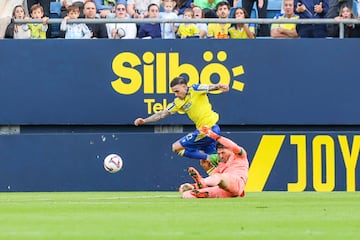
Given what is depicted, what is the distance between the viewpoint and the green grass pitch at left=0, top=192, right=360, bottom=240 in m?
8.84

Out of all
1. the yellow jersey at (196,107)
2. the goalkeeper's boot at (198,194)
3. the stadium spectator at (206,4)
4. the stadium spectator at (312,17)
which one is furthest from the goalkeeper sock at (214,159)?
the stadium spectator at (206,4)

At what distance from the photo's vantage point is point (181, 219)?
33.9 feet

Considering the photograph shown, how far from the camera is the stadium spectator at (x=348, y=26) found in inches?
758

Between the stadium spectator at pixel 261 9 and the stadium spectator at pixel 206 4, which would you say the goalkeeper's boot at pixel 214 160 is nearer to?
the stadium spectator at pixel 261 9

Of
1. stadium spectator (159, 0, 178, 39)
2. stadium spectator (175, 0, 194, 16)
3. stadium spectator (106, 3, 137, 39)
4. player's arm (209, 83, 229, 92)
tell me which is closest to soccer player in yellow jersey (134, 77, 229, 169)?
player's arm (209, 83, 229, 92)

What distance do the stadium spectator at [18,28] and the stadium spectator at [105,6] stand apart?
4.56 feet

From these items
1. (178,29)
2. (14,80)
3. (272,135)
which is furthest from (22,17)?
(272,135)

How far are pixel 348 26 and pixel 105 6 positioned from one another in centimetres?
457

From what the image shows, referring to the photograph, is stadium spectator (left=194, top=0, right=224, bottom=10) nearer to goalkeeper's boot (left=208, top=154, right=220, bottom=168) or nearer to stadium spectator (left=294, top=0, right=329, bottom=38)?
stadium spectator (left=294, top=0, right=329, bottom=38)

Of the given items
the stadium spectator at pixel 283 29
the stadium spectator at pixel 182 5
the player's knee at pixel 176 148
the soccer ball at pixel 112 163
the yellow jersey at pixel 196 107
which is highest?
the stadium spectator at pixel 182 5

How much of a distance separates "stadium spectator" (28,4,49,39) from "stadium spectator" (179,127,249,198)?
540cm

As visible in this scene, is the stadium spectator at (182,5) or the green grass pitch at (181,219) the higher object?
the stadium spectator at (182,5)

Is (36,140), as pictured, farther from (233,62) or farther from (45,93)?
(233,62)

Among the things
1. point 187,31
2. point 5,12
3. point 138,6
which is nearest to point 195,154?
point 187,31
